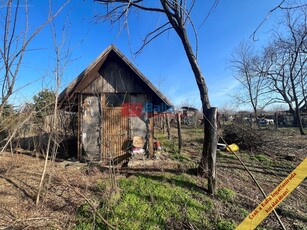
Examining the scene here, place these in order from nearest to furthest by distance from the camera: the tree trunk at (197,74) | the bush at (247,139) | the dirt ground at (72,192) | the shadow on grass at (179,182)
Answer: the dirt ground at (72,192)
the shadow on grass at (179,182)
the tree trunk at (197,74)
the bush at (247,139)

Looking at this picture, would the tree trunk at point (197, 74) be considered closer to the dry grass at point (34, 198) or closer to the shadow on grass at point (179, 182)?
the shadow on grass at point (179, 182)

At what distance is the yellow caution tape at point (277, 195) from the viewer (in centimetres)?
215

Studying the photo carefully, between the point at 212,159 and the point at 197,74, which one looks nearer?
the point at 212,159

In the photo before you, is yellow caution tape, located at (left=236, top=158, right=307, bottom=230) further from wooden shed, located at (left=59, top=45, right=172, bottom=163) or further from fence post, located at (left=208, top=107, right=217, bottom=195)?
wooden shed, located at (left=59, top=45, right=172, bottom=163)

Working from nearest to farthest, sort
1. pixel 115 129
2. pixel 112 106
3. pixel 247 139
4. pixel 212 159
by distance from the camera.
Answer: pixel 212 159 → pixel 115 129 → pixel 112 106 → pixel 247 139

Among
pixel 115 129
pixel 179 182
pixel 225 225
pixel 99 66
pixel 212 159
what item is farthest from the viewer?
pixel 115 129

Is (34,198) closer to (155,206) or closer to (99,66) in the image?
(155,206)

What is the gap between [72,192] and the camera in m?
5.28

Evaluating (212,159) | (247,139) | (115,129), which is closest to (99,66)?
(115,129)

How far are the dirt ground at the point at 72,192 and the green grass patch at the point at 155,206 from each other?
488mm

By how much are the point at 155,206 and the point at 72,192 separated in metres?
2.18

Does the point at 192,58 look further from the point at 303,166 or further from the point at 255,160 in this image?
the point at 255,160

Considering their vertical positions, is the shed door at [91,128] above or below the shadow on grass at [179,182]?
above

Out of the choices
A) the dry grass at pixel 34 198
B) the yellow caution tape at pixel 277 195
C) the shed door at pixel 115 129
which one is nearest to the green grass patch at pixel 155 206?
the dry grass at pixel 34 198
